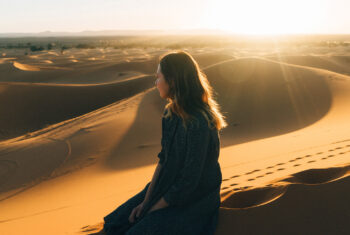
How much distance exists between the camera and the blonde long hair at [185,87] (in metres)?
2.23

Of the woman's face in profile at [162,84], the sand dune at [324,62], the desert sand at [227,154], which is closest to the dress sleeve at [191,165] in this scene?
the woman's face in profile at [162,84]

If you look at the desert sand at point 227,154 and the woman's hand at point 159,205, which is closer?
the woman's hand at point 159,205

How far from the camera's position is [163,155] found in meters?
2.42

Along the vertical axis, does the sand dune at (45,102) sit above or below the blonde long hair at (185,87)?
below

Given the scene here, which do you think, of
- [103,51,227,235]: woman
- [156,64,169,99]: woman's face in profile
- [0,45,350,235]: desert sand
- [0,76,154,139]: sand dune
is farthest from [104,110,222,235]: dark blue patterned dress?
[0,76,154,139]: sand dune

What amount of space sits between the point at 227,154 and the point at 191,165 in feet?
14.1

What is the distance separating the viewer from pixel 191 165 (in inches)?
87.0

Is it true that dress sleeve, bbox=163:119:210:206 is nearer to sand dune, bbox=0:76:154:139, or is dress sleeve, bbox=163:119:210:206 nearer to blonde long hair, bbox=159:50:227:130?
blonde long hair, bbox=159:50:227:130

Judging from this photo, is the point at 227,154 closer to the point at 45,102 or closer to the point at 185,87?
the point at 185,87

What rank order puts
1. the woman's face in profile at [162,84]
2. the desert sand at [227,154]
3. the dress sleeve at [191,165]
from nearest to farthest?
1. the dress sleeve at [191,165]
2. the woman's face in profile at [162,84]
3. the desert sand at [227,154]

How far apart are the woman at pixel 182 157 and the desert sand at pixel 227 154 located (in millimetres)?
504

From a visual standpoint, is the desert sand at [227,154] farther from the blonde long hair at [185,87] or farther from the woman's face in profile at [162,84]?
the woman's face in profile at [162,84]

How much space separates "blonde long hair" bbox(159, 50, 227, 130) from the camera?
7.32ft

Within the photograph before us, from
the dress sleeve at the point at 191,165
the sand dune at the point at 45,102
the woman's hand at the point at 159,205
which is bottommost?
the sand dune at the point at 45,102
